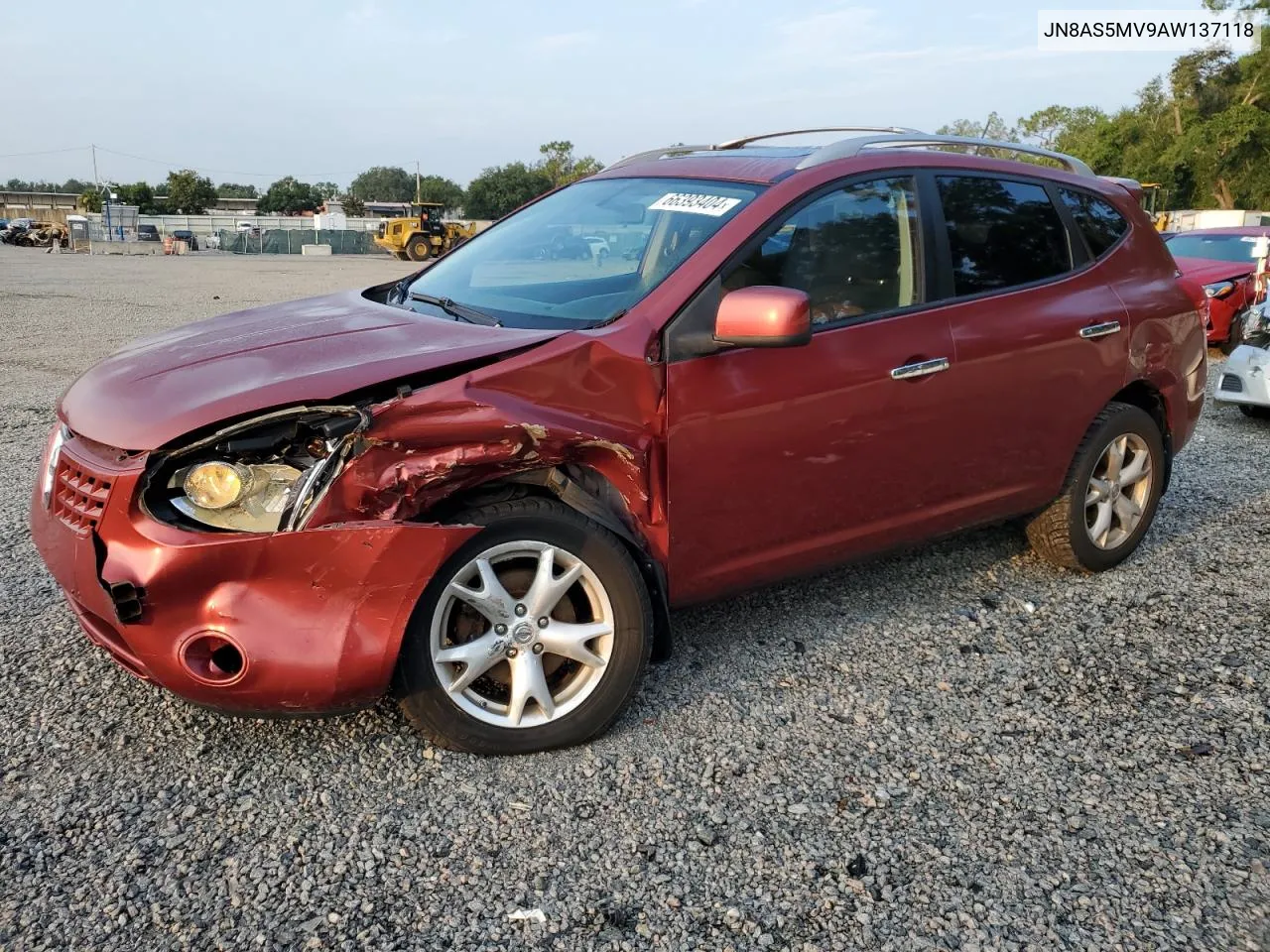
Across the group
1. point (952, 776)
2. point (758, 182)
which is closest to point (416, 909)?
point (952, 776)

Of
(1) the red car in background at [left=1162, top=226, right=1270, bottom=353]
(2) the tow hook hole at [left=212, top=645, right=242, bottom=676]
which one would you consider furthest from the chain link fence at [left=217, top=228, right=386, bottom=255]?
(2) the tow hook hole at [left=212, top=645, right=242, bottom=676]

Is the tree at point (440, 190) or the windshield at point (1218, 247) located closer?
the windshield at point (1218, 247)

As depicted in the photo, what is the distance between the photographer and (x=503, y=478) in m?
2.98

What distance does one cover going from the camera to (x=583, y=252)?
3.92m

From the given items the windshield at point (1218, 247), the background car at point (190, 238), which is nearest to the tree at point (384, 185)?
the background car at point (190, 238)

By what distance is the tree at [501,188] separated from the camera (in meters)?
98.2

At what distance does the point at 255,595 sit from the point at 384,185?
130 m

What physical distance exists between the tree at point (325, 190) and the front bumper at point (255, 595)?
465 ft

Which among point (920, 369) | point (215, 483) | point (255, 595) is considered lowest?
point (255, 595)

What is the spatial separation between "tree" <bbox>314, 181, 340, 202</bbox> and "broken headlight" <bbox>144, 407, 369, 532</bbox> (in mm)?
141712

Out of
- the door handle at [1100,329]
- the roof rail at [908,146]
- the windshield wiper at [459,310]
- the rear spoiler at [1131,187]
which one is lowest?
the door handle at [1100,329]

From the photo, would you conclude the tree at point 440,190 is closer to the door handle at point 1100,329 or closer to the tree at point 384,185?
the tree at point 384,185

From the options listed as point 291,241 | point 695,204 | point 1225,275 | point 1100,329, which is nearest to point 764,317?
point 695,204

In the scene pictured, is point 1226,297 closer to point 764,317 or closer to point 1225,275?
point 1225,275
